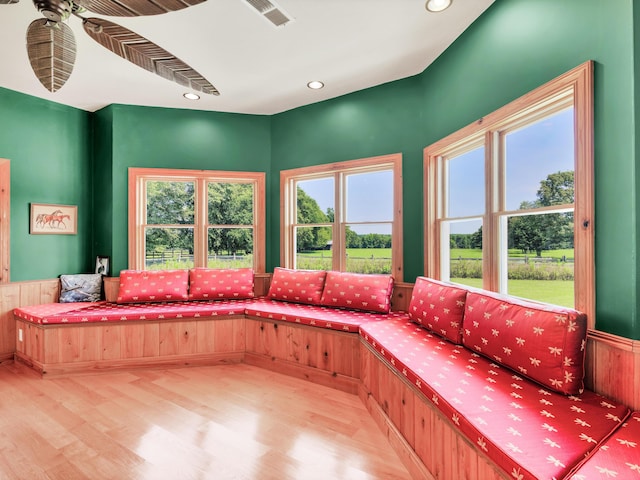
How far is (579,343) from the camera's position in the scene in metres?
1.46

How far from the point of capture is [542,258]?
199 cm

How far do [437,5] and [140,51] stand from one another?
1.91 meters

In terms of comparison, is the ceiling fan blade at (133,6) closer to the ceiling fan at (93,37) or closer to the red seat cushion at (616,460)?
the ceiling fan at (93,37)

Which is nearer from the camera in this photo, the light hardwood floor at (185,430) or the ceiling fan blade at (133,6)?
the ceiling fan blade at (133,6)

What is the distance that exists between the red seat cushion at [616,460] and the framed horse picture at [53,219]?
4684 millimetres

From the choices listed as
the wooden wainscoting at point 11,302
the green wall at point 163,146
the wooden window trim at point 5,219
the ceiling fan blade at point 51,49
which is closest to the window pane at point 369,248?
the green wall at point 163,146

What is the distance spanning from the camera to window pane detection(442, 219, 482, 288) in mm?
2553

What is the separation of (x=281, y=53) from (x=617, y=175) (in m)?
2.47

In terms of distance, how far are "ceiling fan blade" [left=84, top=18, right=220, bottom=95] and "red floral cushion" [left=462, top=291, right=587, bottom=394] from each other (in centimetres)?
224

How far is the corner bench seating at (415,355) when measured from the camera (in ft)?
4.06

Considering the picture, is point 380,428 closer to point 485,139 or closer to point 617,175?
point 617,175

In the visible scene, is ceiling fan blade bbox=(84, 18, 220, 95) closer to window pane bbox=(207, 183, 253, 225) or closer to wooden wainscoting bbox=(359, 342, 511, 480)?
window pane bbox=(207, 183, 253, 225)

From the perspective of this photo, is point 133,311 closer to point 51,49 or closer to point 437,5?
point 51,49

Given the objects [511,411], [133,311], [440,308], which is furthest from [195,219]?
[511,411]
